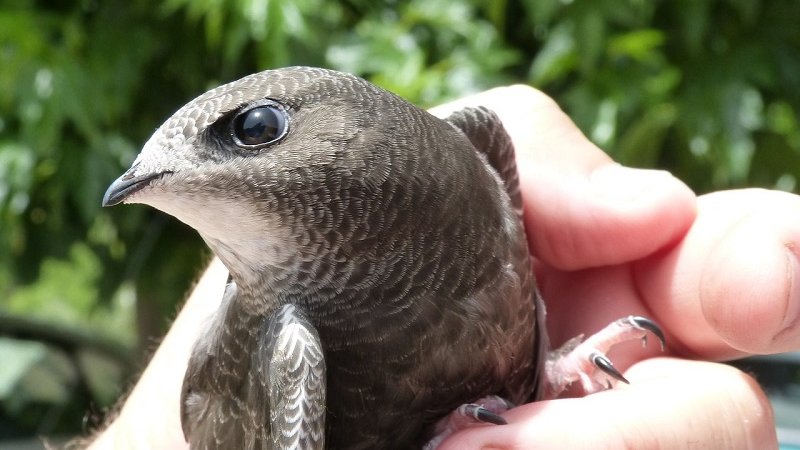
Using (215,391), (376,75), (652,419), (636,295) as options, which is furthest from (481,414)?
(376,75)

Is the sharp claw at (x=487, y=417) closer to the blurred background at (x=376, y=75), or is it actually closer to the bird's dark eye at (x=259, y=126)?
the bird's dark eye at (x=259, y=126)

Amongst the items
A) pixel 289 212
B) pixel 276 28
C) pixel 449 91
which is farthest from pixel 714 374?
pixel 276 28

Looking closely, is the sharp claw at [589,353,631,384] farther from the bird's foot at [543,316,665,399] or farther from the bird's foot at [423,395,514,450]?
the bird's foot at [423,395,514,450]

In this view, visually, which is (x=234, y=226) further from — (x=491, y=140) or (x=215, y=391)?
(x=491, y=140)

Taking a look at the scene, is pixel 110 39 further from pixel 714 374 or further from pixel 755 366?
pixel 755 366

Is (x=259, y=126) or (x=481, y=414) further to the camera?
(x=481, y=414)

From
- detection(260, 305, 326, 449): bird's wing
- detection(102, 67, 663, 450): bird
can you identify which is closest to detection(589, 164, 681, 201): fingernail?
detection(102, 67, 663, 450): bird
